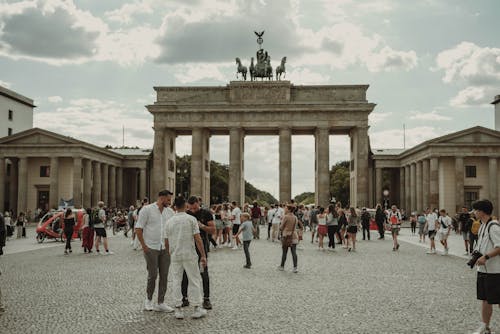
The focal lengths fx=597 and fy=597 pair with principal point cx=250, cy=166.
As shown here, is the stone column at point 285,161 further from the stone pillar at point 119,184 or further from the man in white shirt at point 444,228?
the man in white shirt at point 444,228

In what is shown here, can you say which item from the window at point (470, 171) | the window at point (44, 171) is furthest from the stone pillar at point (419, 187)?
the window at point (44, 171)

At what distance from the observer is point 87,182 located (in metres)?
63.6

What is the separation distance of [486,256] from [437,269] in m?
10.5

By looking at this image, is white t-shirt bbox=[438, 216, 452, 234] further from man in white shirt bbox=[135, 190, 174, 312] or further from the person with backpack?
man in white shirt bbox=[135, 190, 174, 312]

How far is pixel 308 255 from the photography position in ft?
79.1

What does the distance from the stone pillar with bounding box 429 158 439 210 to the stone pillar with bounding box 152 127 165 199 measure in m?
30.6

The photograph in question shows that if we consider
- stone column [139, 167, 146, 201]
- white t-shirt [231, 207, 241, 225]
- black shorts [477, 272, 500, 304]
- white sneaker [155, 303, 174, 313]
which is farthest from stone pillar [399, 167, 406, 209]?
black shorts [477, 272, 500, 304]

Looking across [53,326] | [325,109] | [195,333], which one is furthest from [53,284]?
[325,109]

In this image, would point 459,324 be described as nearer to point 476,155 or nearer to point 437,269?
point 437,269

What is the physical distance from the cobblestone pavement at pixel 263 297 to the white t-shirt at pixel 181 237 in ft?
3.74

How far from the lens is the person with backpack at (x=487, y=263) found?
29.5ft

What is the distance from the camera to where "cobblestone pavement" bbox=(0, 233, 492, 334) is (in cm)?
1005

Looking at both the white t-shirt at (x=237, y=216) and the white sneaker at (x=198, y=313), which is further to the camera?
the white t-shirt at (x=237, y=216)

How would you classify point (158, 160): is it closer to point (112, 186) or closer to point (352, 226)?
point (112, 186)
